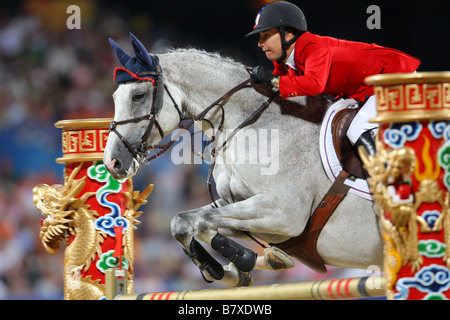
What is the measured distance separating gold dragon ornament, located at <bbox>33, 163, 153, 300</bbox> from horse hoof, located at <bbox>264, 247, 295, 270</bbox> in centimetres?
101

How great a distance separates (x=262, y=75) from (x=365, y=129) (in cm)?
64

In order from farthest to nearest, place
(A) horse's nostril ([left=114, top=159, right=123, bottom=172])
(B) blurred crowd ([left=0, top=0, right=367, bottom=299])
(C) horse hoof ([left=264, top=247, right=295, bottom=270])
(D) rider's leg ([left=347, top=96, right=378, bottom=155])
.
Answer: (B) blurred crowd ([left=0, top=0, right=367, bottom=299]) < (C) horse hoof ([left=264, top=247, right=295, bottom=270]) < (A) horse's nostril ([left=114, top=159, right=123, bottom=172]) < (D) rider's leg ([left=347, top=96, right=378, bottom=155])

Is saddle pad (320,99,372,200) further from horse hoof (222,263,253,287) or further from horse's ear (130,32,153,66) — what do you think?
horse's ear (130,32,153,66)

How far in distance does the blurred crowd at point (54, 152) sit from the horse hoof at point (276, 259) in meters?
2.23

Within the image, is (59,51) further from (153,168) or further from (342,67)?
(342,67)

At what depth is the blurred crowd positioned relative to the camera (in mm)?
6664

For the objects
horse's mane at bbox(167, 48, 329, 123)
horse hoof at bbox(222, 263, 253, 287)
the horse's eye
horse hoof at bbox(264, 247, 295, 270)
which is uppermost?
the horse's eye

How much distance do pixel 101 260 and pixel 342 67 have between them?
195 cm

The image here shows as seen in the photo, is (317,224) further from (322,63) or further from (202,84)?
(202,84)

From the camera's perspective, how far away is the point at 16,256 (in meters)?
6.91

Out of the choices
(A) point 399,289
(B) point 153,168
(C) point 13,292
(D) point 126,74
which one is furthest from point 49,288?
(A) point 399,289

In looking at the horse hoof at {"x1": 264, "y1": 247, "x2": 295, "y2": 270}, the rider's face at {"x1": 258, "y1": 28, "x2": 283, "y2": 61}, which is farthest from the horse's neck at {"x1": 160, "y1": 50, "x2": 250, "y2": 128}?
the horse hoof at {"x1": 264, "y1": 247, "x2": 295, "y2": 270}

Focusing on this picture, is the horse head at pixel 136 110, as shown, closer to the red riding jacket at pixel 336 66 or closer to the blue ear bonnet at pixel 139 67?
the blue ear bonnet at pixel 139 67

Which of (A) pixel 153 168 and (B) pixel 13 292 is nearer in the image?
(B) pixel 13 292
